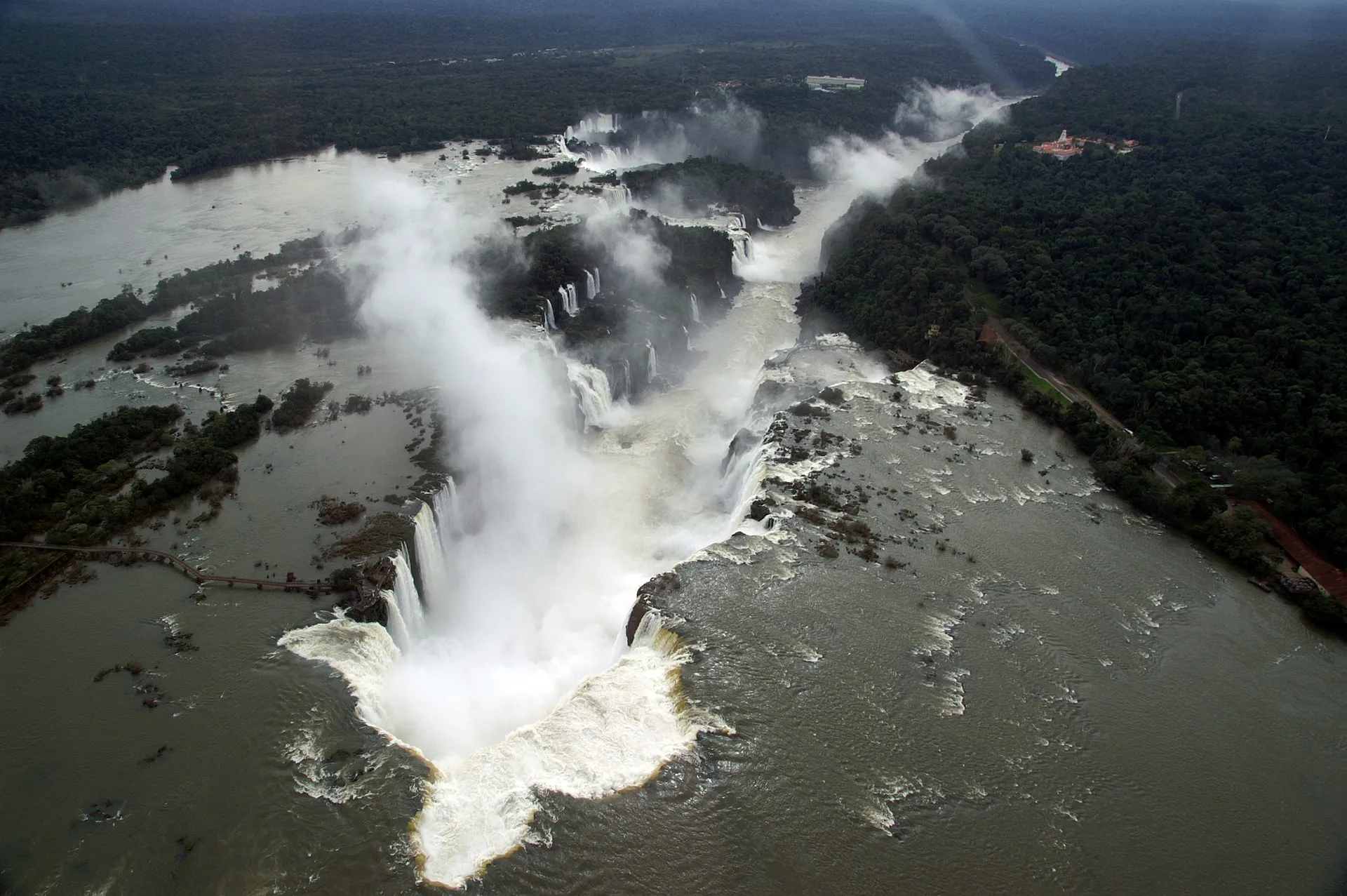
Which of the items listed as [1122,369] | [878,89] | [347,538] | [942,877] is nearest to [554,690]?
[347,538]

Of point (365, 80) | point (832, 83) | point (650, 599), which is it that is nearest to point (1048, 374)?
point (650, 599)

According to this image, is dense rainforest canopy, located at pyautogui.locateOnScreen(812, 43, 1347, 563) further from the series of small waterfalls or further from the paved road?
the series of small waterfalls

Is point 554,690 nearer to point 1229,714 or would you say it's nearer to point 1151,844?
Answer: point 1151,844

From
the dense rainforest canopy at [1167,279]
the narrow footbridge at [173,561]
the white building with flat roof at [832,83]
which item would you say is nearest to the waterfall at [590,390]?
the dense rainforest canopy at [1167,279]

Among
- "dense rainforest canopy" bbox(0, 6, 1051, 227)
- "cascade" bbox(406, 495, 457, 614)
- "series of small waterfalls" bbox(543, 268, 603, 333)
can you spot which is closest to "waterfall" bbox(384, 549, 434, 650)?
"cascade" bbox(406, 495, 457, 614)

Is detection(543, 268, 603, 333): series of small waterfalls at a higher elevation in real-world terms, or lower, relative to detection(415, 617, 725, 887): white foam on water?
higher

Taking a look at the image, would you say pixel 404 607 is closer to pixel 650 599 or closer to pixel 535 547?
pixel 535 547

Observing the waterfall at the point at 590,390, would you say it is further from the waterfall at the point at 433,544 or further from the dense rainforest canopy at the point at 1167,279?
the dense rainforest canopy at the point at 1167,279
